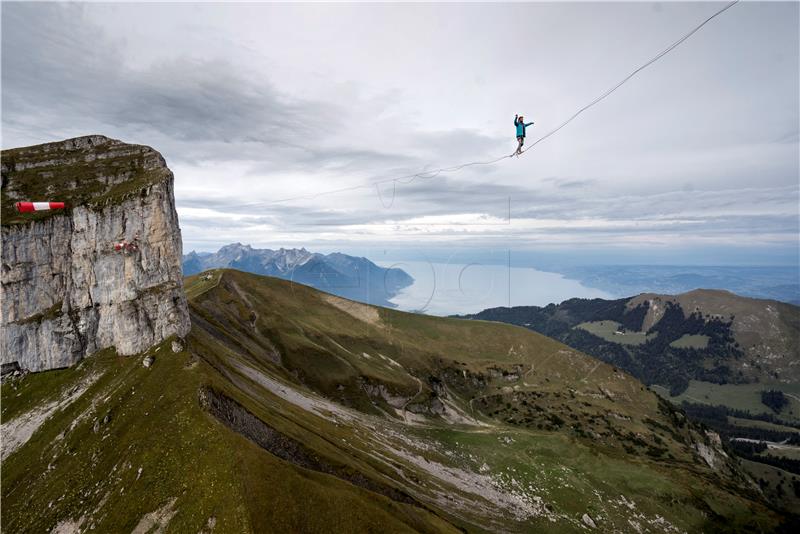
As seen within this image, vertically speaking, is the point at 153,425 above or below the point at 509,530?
above

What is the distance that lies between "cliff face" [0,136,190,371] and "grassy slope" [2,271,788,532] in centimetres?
656

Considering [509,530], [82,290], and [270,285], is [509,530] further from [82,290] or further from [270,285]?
[270,285]

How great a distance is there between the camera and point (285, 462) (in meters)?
45.6

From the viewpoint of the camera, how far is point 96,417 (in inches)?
2336

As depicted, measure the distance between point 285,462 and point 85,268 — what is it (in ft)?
231

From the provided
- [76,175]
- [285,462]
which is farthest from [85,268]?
[285,462]

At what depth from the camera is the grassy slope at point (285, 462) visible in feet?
136

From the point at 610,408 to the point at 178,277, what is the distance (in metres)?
200

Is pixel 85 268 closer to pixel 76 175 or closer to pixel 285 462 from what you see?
pixel 76 175

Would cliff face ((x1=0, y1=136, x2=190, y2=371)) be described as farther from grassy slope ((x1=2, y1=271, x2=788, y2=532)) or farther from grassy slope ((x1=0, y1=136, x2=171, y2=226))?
grassy slope ((x1=2, y1=271, x2=788, y2=532))

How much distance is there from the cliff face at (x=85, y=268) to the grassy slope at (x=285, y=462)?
656cm

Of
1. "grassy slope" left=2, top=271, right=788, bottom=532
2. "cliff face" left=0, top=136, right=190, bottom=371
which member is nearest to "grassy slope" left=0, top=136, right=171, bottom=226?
"cliff face" left=0, top=136, right=190, bottom=371

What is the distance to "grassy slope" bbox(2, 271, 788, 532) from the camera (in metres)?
41.6

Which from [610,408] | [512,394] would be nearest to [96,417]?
[512,394]
